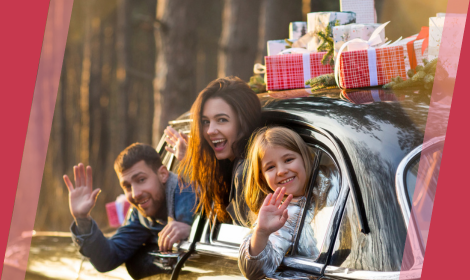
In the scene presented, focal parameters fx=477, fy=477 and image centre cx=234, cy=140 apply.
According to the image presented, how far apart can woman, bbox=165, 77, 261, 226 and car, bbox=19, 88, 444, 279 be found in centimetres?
10

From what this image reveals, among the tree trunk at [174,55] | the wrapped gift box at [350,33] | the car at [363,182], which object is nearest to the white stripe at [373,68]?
the car at [363,182]

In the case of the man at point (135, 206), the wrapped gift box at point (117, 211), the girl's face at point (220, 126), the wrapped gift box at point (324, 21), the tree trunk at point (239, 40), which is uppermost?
the tree trunk at point (239, 40)

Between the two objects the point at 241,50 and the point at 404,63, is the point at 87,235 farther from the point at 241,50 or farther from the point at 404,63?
the point at 241,50

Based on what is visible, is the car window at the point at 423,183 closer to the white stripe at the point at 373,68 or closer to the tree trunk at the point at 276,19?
the white stripe at the point at 373,68

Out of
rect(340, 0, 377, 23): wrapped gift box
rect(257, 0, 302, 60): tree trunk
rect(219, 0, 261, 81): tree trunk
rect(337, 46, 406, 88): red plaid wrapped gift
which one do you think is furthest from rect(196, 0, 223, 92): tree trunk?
rect(337, 46, 406, 88): red plaid wrapped gift

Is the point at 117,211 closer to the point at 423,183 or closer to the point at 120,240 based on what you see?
the point at 120,240

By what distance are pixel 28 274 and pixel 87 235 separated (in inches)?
29.1

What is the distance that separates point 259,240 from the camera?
183 cm

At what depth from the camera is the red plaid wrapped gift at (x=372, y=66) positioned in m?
2.32

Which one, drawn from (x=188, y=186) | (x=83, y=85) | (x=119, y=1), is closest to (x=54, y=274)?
(x=188, y=186)

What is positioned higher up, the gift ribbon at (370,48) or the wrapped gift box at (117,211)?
the gift ribbon at (370,48)

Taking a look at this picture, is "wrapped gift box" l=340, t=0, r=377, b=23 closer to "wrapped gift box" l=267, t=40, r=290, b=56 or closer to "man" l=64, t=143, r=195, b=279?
"wrapped gift box" l=267, t=40, r=290, b=56

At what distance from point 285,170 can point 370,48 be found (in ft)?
2.79

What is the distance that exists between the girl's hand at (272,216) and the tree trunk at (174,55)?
197 inches
